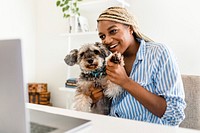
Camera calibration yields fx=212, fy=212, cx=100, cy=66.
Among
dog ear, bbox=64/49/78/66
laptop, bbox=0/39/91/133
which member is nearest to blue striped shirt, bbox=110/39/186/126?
dog ear, bbox=64/49/78/66

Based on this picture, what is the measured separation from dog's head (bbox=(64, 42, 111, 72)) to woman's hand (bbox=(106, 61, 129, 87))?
0.47 ft

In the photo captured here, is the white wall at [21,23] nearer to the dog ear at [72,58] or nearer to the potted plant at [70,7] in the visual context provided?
the potted plant at [70,7]

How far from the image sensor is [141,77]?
3.46 feet

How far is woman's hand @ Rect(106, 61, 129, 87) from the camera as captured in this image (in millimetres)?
997

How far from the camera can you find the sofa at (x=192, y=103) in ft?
3.69

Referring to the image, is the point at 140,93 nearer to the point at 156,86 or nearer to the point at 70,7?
the point at 156,86

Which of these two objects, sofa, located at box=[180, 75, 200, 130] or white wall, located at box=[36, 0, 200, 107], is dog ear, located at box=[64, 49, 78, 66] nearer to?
sofa, located at box=[180, 75, 200, 130]

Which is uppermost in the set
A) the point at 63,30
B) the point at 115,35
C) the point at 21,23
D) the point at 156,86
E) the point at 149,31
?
the point at 21,23

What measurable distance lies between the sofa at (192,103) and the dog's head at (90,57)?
48cm

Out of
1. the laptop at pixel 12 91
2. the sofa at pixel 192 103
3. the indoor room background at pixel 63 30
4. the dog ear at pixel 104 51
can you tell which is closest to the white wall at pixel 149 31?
the indoor room background at pixel 63 30

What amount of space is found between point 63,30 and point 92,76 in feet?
5.99

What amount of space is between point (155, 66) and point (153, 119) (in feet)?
0.85

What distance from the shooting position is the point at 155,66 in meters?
1.03

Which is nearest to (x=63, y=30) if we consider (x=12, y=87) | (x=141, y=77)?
(x=141, y=77)
